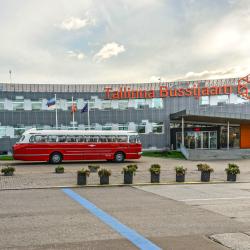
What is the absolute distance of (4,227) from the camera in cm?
873

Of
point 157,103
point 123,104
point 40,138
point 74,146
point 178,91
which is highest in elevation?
point 178,91

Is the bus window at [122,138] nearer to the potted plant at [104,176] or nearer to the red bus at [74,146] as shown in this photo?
the red bus at [74,146]

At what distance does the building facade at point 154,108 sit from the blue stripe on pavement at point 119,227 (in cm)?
4091

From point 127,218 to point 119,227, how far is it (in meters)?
1.05

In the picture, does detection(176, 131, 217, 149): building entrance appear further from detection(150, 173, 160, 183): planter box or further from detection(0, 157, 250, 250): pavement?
detection(0, 157, 250, 250): pavement

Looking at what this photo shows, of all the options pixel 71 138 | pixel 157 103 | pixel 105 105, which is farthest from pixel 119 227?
pixel 157 103

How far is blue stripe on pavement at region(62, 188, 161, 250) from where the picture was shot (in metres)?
7.36

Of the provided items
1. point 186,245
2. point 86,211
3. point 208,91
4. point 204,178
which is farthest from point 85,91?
point 186,245

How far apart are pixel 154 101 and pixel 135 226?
151 ft

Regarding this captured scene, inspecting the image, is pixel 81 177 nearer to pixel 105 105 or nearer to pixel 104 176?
pixel 104 176

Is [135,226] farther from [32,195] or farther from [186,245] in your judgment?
[32,195]

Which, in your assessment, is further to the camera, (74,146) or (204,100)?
(204,100)

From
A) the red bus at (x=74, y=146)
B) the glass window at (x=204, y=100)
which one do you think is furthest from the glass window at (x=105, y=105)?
the red bus at (x=74, y=146)

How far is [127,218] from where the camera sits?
9.82 m
